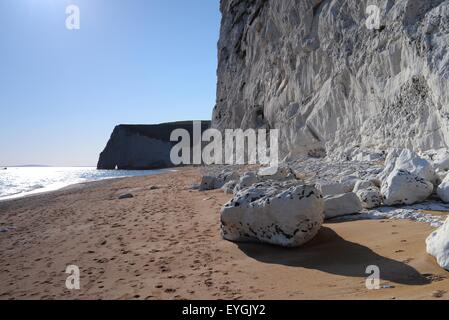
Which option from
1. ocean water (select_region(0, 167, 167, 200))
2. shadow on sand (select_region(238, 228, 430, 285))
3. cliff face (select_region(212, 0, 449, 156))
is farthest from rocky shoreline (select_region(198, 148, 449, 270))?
ocean water (select_region(0, 167, 167, 200))

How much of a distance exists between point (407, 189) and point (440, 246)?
2187 mm

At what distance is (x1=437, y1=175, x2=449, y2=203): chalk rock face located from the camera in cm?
515

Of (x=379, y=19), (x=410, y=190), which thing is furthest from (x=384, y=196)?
(x=379, y=19)

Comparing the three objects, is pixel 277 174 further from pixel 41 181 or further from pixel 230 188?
pixel 41 181

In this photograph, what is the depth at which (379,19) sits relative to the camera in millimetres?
13320

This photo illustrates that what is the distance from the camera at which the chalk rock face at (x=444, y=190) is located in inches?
203

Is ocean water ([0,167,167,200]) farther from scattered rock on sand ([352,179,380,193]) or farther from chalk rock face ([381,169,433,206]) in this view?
chalk rock face ([381,169,433,206])

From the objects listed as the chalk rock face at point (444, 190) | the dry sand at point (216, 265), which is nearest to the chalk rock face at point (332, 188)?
the dry sand at point (216, 265)

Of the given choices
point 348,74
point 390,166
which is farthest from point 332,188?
point 348,74

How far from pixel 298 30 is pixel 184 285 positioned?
2023cm

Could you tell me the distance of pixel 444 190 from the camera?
518 cm

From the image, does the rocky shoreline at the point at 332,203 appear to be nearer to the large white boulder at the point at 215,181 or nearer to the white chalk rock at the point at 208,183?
the large white boulder at the point at 215,181
